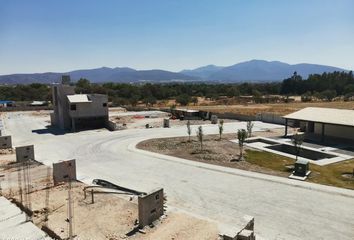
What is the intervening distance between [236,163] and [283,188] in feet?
24.8

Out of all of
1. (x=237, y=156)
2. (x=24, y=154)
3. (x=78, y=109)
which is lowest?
(x=237, y=156)

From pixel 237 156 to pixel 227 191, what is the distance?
10.9m

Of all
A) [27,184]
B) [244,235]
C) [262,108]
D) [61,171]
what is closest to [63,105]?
[61,171]

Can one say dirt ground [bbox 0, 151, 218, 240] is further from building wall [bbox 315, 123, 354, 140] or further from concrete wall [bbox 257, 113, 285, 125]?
concrete wall [bbox 257, 113, 285, 125]

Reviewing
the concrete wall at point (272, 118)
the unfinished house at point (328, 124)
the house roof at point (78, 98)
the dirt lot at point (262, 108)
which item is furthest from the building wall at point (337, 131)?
the house roof at point (78, 98)

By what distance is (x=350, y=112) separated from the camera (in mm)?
41375

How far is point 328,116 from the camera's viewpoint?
136 ft

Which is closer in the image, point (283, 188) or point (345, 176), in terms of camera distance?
point (283, 188)

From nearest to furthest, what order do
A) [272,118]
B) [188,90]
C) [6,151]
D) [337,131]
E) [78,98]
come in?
[6,151] < [337,131] < [78,98] < [272,118] < [188,90]

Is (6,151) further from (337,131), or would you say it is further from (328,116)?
(337,131)

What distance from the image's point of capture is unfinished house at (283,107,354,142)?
39.6 meters

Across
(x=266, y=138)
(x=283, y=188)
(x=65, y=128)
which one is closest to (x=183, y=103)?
(x=65, y=128)

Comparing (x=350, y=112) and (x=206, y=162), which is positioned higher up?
(x=350, y=112)

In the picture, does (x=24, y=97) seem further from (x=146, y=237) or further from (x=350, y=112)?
(x=146, y=237)
